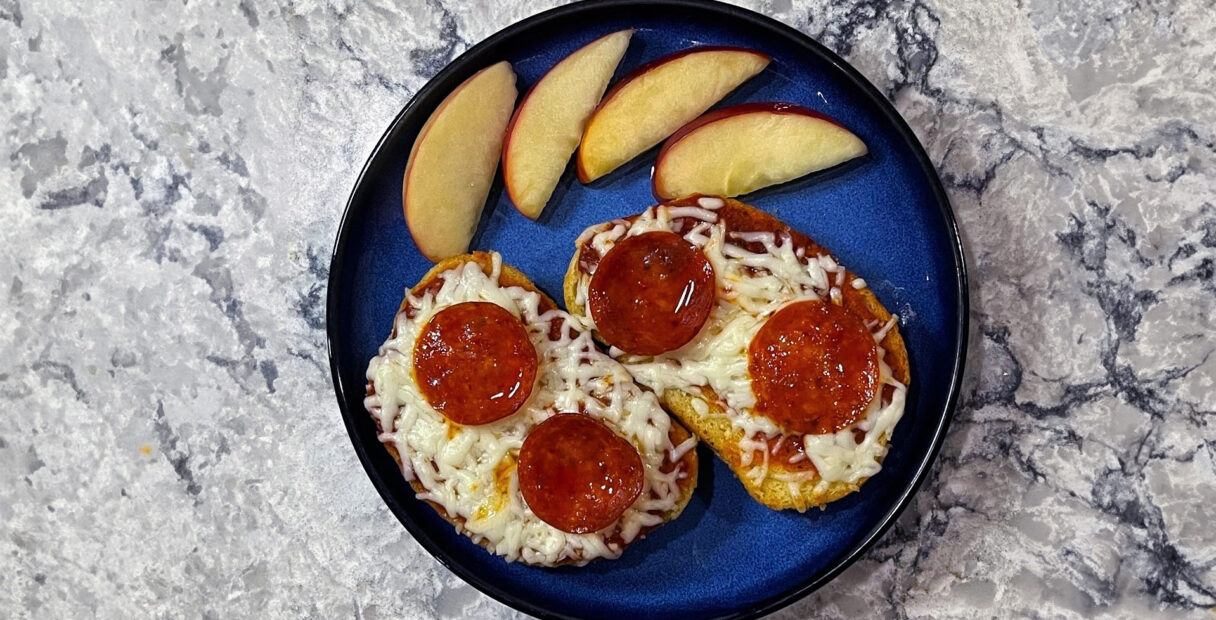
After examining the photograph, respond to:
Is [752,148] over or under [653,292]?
over

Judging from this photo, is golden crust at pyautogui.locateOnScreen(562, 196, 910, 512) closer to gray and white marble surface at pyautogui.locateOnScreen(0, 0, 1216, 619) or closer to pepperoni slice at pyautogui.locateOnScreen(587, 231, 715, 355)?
pepperoni slice at pyautogui.locateOnScreen(587, 231, 715, 355)

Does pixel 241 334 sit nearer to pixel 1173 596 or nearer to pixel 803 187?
pixel 803 187

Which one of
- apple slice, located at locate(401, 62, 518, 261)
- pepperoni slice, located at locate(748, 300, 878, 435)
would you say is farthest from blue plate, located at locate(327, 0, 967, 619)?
pepperoni slice, located at locate(748, 300, 878, 435)

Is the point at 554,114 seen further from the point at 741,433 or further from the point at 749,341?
the point at 741,433

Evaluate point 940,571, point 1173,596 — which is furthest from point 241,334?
point 1173,596

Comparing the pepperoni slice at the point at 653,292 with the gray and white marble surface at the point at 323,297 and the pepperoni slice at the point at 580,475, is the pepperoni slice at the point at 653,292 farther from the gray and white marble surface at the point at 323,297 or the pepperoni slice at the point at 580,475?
the gray and white marble surface at the point at 323,297

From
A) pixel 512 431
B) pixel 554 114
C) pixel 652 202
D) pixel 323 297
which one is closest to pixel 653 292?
A: pixel 652 202

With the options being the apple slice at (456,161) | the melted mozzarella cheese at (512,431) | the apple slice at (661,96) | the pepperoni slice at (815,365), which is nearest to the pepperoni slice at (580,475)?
the melted mozzarella cheese at (512,431)
